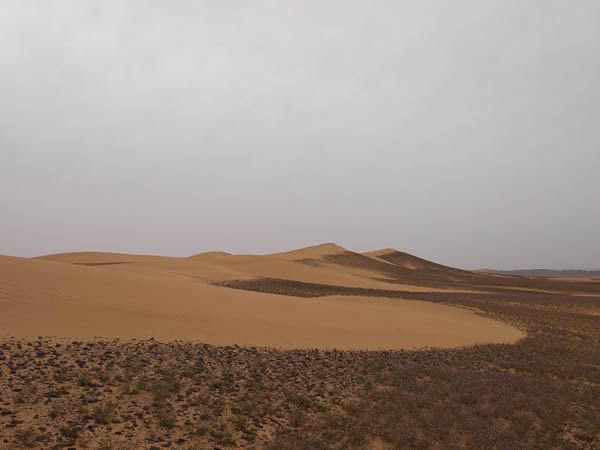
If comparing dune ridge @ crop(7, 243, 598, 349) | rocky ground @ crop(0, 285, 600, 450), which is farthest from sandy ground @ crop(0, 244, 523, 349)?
rocky ground @ crop(0, 285, 600, 450)

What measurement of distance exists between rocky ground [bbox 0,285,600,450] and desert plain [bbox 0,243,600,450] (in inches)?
1.6

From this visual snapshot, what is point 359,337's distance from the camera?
1672cm

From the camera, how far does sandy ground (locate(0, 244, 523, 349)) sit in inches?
503

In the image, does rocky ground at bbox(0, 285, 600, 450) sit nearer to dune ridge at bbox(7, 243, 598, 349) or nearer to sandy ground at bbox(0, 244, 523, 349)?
sandy ground at bbox(0, 244, 523, 349)

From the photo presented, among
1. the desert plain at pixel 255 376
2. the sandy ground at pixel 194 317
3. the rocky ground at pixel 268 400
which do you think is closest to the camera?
the rocky ground at pixel 268 400

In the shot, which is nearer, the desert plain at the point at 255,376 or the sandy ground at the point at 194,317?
the desert plain at the point at 255,376

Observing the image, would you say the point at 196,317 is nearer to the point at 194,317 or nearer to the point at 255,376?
the point at 194,317

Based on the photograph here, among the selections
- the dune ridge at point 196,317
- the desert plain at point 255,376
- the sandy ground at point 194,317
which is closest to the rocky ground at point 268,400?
the desert plain at point 255,376

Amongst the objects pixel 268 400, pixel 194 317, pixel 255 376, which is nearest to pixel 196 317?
pixel 194 317

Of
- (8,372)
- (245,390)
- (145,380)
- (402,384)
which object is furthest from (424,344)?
(8,372)

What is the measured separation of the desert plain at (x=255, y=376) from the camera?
269 inches

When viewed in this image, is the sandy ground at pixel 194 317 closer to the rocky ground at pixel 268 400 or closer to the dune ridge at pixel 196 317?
the dune ridge at pixel 196 317

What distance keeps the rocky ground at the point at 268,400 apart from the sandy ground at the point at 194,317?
5.65ft

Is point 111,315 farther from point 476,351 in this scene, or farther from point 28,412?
point 476,351
